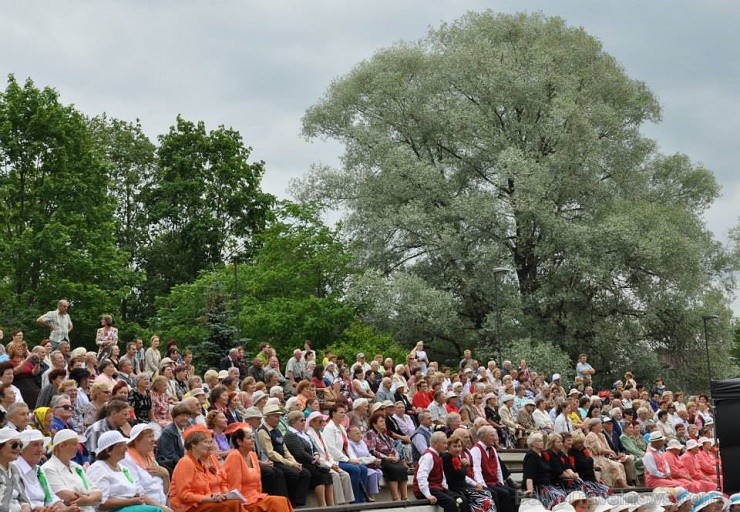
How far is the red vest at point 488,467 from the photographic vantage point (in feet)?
54.7

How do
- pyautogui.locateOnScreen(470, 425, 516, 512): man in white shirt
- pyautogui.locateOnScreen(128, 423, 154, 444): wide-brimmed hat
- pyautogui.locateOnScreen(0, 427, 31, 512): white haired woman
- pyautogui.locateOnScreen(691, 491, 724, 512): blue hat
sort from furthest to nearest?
pyautogui.locateOnScreen(470, 425, 516, 512): man in white shirt < pyautogui.locateOnScreen(691, 491, 724, 512): blue hat < pyautogui.locateOnScreen(128, 423, 154, 444): wide-brimmed hat < pyautogui.locateOnScreen(0, 427, 31, 512): white haired woman

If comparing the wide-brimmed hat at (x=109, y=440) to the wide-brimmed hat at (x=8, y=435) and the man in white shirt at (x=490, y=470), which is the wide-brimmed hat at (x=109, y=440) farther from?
the man in white shirt at (x=490, y=470)

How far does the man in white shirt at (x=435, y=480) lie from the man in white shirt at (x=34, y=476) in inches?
248

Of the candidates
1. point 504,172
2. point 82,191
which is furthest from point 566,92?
point 82,191

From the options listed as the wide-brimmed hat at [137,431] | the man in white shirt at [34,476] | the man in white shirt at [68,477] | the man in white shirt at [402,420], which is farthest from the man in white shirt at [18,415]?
the man in white shirt at [402,420]

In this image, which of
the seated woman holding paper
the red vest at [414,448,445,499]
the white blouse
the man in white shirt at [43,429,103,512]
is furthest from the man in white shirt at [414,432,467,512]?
the man in white shirt at [43,429,103,512]

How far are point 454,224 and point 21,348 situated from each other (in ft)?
76.3

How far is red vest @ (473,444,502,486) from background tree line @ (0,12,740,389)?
18.6 m

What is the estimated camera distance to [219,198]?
49.8m

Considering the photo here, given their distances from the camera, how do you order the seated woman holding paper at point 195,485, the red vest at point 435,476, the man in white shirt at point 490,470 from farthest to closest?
the man in white shirt at point 490,470, the red vest at point 435,476, the seated woman holding paper at point 195,485

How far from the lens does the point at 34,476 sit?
32.0ft

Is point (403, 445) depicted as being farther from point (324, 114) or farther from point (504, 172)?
point (324, 114)

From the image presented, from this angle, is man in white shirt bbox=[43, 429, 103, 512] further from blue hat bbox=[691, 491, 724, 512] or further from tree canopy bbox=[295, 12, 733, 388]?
tree canopy bbox=[295, 12, 733, 388]

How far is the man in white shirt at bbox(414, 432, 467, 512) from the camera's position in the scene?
1516 cm
